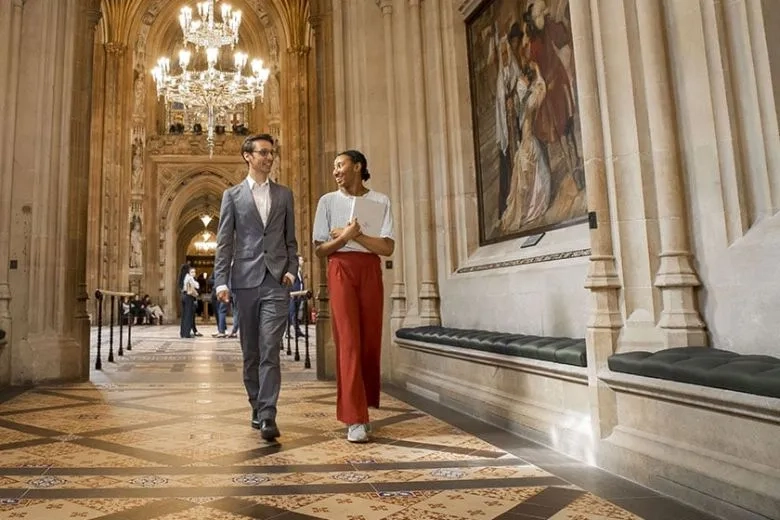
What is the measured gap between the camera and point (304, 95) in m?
22.8

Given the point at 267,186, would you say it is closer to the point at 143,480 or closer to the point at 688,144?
the point at 143,480

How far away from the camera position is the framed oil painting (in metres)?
4.11

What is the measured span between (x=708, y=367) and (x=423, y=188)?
401 centimetres

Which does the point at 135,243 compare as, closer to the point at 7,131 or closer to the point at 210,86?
the point at 210,86

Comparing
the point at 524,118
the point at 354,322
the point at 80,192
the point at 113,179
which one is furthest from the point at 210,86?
the point at 354,322

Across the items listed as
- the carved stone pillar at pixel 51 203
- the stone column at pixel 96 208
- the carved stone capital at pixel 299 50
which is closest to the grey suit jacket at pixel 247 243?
the carved stone pillar at pixel 51 203

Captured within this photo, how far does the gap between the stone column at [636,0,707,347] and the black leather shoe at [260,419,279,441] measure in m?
2.12

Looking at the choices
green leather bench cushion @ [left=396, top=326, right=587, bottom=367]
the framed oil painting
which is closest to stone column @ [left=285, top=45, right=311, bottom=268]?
the framed oil painting

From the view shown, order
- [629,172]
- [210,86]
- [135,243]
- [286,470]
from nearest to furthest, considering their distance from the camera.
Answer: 1. [286,470]
2. [629,172]
3. [210,86]
4. [135,243]

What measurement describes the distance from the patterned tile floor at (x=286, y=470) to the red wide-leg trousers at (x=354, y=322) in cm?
27

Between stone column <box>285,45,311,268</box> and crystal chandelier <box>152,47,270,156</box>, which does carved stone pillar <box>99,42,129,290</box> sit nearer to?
crystal chandelier <box>152,47,270,156</box>

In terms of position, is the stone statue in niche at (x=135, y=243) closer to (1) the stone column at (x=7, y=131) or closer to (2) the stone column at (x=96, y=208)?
(2) the stone column at (x=96, y=208)

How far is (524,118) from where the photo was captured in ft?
15.4

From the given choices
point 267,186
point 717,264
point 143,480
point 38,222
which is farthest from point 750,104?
point 38,222
